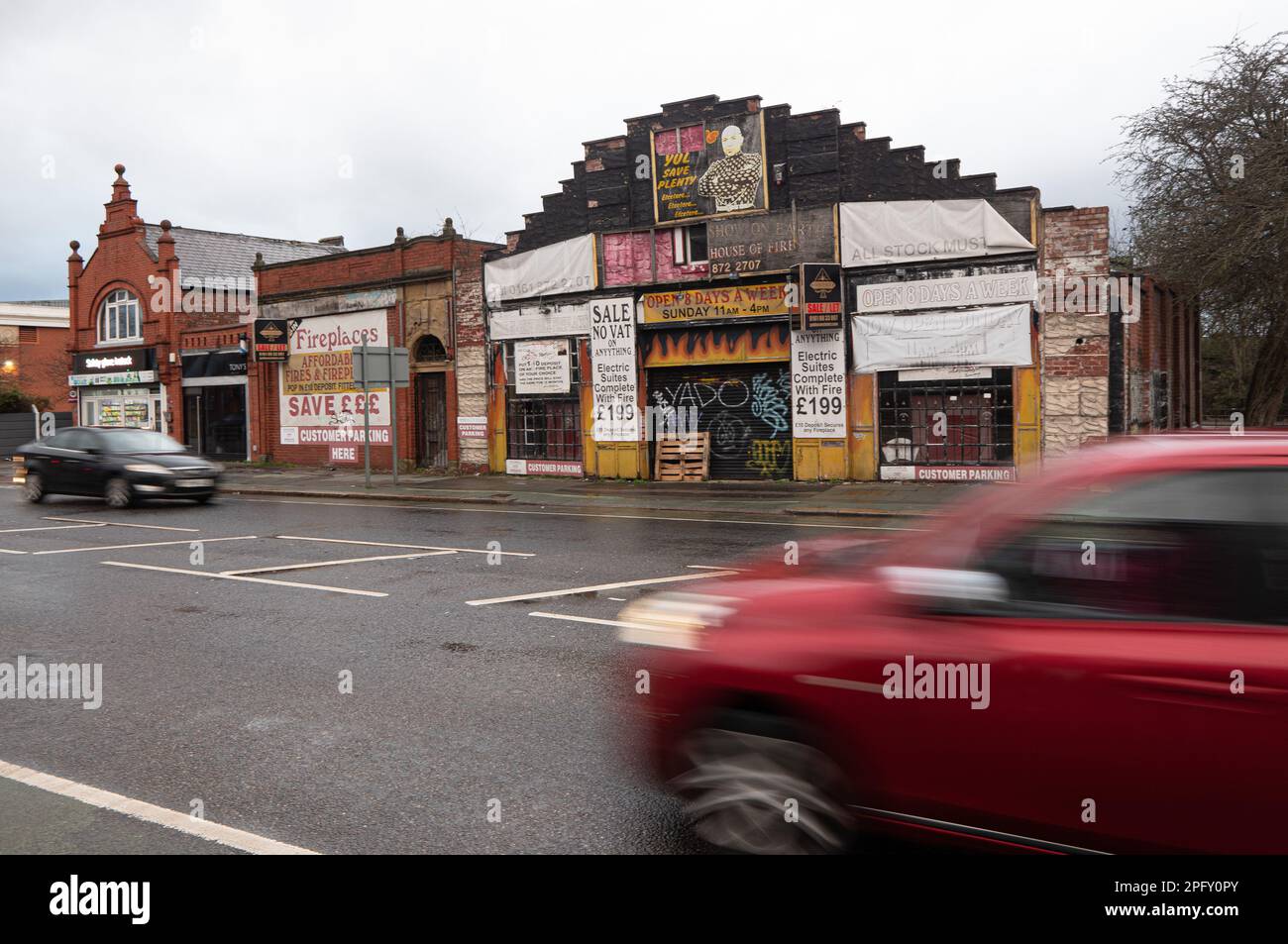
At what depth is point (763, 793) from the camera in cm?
362

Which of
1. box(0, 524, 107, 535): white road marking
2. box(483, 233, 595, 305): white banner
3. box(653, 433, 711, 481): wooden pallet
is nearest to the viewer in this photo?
box(0, 524, 107, 535): white road marking

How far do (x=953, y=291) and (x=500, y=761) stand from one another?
16.1 meters

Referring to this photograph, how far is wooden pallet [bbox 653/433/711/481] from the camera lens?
71.7 feet

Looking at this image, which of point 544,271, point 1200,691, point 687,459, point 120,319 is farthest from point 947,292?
point 120,319

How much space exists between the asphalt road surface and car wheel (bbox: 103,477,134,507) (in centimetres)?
540

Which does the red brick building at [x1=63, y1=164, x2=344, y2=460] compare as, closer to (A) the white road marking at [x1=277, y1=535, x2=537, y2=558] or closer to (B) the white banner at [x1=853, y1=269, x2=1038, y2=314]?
(A) the white road marking at [x1=277, y1=535, x2=537, y2=558]

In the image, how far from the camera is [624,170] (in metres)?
22.3

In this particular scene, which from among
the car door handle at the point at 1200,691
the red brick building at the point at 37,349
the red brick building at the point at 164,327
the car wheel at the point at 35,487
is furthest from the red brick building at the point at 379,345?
the red brick building at the point at 37,349

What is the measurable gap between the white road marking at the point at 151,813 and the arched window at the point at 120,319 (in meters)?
Answer: 35.4

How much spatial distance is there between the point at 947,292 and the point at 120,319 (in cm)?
3181

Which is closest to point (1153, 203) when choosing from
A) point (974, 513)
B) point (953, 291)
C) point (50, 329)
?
point (953, 291)

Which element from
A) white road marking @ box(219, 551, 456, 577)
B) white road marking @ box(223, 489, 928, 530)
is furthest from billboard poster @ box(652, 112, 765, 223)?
white road marking @ box(219, 551, 456, 577)

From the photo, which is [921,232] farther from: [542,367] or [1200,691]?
[1200,691]
